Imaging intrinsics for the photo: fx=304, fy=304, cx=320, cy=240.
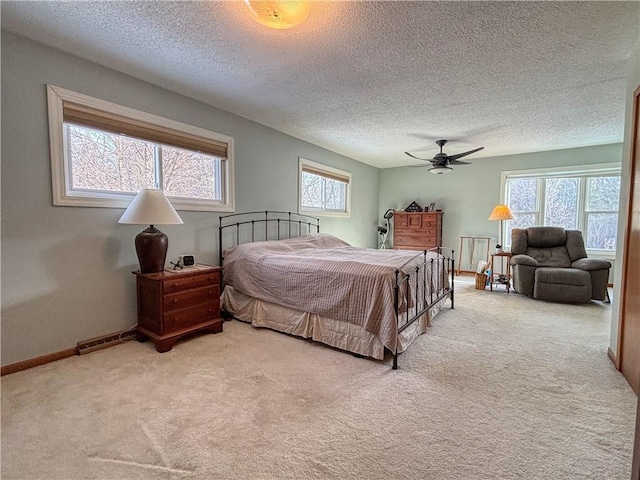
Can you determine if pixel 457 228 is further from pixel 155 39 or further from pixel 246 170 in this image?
pixel 155 39

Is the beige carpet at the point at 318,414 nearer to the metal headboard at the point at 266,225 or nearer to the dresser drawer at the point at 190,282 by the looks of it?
the dresser drawer at the point at 190,282

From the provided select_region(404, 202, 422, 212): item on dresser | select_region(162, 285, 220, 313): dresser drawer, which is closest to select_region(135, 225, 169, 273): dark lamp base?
select_region(162, 285, 220, 313): dresser drawer

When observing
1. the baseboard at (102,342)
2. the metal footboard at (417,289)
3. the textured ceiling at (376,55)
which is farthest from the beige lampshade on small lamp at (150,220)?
the metal footboard at (417,289)

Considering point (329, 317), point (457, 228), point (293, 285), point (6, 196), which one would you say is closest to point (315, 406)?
point (329, 317)

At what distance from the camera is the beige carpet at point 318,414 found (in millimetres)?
1395

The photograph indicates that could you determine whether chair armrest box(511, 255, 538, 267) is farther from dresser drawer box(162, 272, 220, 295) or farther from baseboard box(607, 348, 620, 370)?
dresser drawer box(162, 272, 220, 295)

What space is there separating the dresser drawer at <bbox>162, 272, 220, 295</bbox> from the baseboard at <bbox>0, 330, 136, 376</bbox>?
0.71 metres

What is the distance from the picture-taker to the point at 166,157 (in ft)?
10.5

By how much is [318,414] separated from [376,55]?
261cm

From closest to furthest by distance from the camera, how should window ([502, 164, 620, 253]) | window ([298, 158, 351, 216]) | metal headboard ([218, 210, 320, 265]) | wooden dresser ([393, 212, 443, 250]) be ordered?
metal headboard ([218, 210, 320, 265]), window ([298, 158, 351, 216]), window ([502, 164, 620, 253]), wooden dresser ([393, 212, 443, 250])

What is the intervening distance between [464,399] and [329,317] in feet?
3.90

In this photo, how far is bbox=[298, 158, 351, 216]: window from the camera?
5141mm

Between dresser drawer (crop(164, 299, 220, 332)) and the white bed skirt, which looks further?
dresser drawer (crop(164, 299, 220, 332))

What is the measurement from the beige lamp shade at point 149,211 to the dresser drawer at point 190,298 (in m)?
0.65
